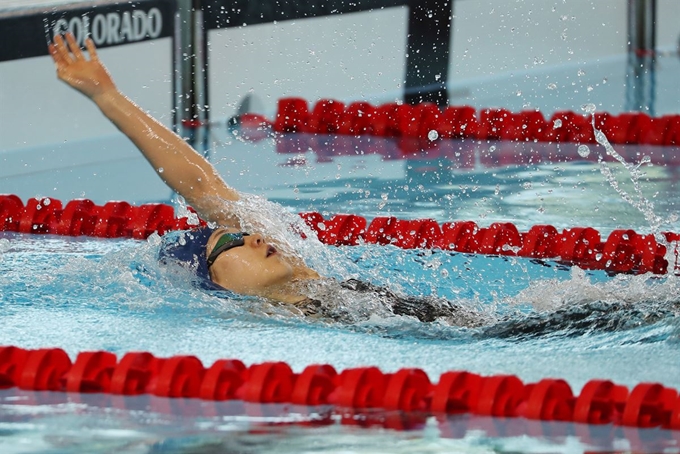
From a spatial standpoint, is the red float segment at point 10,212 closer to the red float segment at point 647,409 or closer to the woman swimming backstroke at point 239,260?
the woman swimming backstroke at point 239,260

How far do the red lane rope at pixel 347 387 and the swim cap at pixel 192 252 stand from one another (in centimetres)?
58

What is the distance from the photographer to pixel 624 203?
5230 millimetres

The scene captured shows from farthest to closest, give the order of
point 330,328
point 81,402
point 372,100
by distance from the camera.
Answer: point 372,100 < point 330,328 < point 81,402

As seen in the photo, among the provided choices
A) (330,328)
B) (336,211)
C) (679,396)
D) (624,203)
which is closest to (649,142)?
(624,203)

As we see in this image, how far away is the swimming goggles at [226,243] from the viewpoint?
3.33 meters

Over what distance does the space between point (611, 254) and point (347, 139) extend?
2910 mm

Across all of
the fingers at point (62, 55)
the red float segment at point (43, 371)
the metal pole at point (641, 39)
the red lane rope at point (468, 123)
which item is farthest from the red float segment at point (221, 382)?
the metal pole at point (641, 39)

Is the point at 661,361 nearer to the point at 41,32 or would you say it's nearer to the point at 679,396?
the point at 679,396

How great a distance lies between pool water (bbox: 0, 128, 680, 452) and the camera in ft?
8.04

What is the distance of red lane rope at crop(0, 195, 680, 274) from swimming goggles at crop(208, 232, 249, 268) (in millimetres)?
1269

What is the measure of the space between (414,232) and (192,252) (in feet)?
4.41

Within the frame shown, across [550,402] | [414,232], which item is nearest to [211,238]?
[550,402]

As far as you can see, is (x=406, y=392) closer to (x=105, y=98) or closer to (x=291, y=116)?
(x=105, y=98)

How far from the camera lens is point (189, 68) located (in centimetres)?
759
